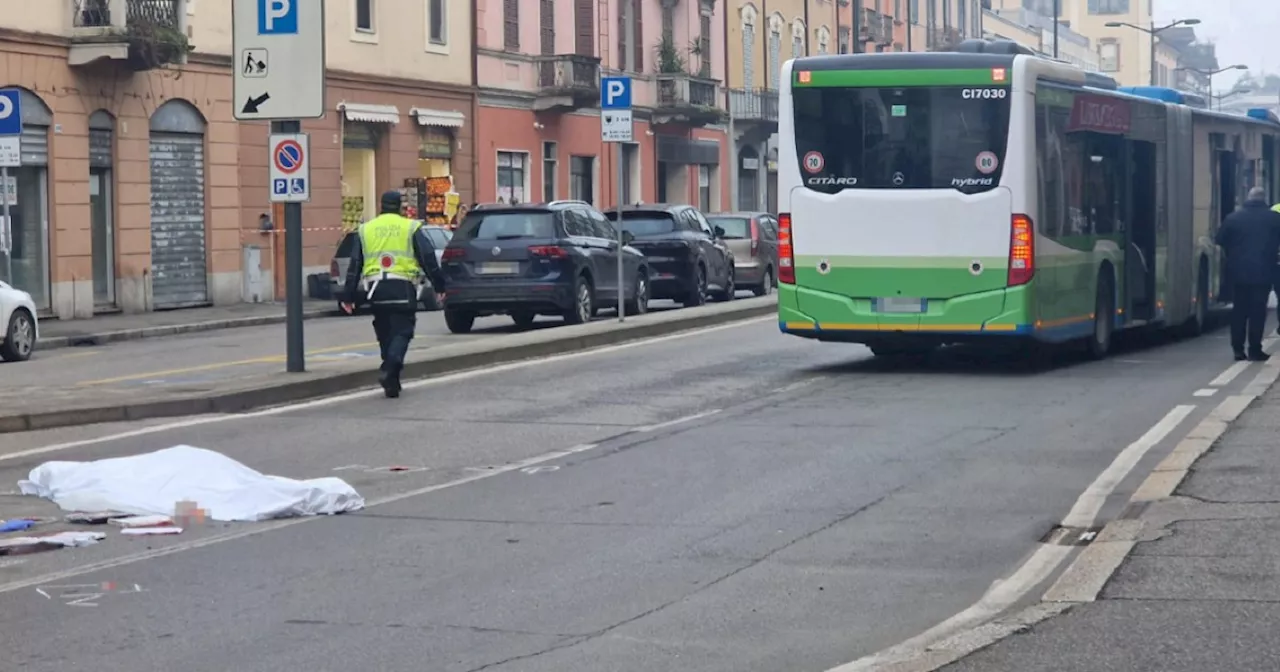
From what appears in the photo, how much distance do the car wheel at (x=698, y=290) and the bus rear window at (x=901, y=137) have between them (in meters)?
13.4

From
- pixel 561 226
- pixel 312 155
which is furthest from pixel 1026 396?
pixel 312 155

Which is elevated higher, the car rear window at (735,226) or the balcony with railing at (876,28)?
the balcony with railing at (876,28)

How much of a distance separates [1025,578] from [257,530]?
3.82 meters

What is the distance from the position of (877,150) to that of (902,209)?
0.59 metres

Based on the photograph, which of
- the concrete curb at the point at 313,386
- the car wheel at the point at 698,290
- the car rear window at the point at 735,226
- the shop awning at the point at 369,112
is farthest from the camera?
the shop awning at the point at 369,112

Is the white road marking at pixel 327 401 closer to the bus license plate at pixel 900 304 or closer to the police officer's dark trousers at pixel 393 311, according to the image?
the police officer's dark trousers at pixel 393 311

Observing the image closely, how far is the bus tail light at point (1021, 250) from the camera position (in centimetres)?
1814

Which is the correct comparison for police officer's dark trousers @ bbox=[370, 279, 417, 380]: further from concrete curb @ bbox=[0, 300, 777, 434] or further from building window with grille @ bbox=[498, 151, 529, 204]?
building window with grille @ bbox=[498, 151, 529, 204]

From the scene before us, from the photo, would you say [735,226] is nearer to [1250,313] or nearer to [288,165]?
[1250,313]

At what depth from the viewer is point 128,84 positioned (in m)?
33.4

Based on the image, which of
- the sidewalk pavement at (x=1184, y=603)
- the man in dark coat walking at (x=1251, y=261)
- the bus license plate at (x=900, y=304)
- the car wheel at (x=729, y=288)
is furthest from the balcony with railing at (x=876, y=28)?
the sidewalk pavement at (x=1184, y=603)

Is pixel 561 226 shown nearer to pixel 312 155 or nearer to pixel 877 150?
pixel 877 150

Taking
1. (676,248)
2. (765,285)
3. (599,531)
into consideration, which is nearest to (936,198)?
(599,531)

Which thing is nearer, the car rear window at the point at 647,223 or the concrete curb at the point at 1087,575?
the concrete curb at the point at 1087,575
